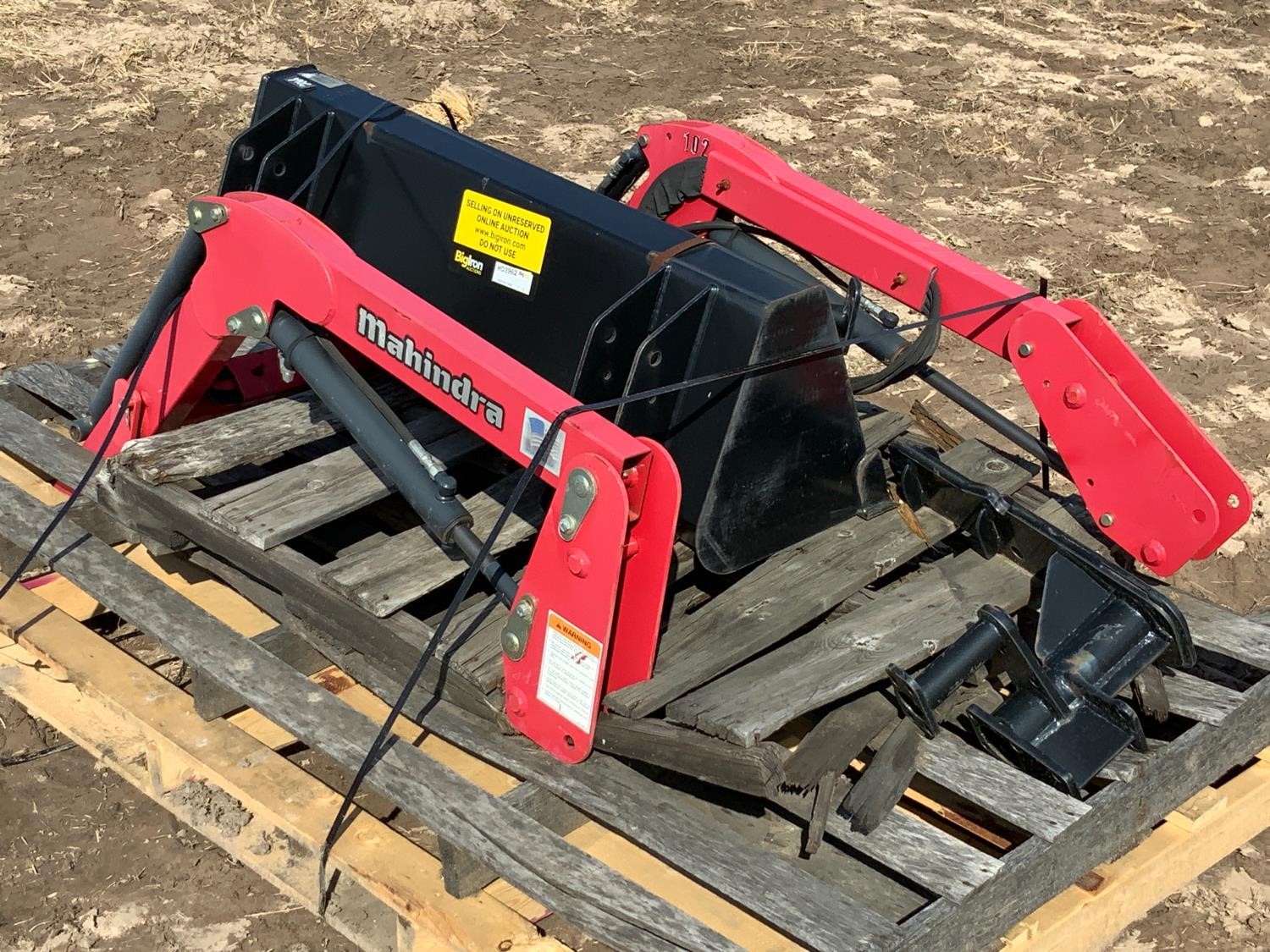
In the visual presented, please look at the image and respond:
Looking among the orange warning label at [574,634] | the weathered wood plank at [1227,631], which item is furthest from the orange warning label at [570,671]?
the weathered wood plank at [1227,631]

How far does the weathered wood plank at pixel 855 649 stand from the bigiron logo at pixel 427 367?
0.74 metres

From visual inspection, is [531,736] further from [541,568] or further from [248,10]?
[248,10]

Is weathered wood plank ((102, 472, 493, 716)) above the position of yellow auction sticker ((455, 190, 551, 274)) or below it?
below

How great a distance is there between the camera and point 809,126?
27.4ft

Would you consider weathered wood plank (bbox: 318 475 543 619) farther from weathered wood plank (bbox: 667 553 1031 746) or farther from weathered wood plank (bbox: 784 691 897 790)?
weathered wood plank (bbox: 784 691 897 790)

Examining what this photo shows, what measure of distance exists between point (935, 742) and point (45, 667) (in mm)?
2329

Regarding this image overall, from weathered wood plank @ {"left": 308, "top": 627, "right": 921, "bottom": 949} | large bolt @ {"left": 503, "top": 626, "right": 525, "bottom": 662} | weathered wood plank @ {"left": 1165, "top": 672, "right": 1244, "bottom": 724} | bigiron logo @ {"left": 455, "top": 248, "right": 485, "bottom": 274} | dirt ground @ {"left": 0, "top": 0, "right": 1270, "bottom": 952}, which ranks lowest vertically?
dirt ground @ {"left": 0, "top": 0, "right": 1270, "bottom": 952}

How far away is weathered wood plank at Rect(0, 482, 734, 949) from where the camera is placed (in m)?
2.83

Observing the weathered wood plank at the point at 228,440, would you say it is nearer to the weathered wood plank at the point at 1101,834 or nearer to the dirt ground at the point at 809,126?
the dirt ground at the point at 809,126

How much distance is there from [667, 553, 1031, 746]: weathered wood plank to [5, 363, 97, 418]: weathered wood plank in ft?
7.81

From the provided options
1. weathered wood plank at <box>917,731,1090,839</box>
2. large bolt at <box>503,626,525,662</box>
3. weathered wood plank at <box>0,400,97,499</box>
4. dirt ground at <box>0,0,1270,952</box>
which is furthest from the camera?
dirt ground at <box>0,0,1270,952</box>

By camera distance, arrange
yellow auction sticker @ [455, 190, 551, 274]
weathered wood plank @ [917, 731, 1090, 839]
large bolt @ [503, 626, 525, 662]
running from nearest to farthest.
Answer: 1. weathered wood plank @ [917, 731, 1090, 839]
2. large bolt @ [503, 626, 525, 662]
3. yellow auction sticker @ [455, 190, 551, 274]

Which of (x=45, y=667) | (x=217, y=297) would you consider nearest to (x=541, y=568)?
(x=217, y=297)

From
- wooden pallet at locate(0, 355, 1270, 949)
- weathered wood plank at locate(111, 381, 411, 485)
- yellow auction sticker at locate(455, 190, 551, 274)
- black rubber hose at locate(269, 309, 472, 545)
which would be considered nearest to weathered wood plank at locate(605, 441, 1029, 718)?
wooden pallet at locate(0, 355, 1270, 949)
